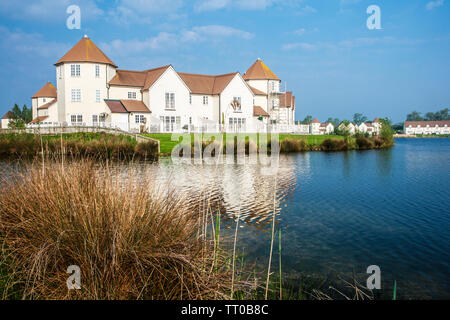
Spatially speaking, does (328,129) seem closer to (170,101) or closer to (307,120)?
(307,120)

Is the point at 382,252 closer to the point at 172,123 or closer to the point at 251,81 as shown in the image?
the point at 172,123

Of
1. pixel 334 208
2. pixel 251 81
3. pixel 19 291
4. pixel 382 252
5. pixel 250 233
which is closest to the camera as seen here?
pixel 19 291

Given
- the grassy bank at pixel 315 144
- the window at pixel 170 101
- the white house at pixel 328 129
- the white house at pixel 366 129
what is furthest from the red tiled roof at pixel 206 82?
the white house at pixel 328 129

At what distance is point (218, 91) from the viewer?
49719 mm

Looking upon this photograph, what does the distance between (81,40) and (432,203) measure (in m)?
46.4

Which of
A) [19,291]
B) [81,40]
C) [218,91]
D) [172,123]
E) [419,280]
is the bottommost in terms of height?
[419,280]

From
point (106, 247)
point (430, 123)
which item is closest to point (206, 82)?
point (106, 247)

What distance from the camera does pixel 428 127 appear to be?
170 meters

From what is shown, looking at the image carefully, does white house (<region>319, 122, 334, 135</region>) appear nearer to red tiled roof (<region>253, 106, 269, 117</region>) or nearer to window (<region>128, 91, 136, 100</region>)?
red tiled roof (<region>253, 106, 269, 117</region>)

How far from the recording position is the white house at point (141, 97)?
4328 cm

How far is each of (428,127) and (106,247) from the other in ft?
640

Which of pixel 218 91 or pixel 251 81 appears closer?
pixel 218 91

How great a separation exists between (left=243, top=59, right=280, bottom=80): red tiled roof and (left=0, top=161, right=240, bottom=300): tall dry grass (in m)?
55.5
